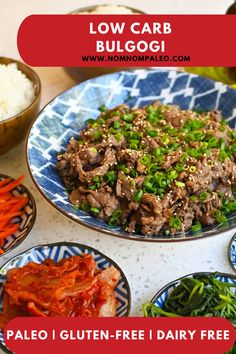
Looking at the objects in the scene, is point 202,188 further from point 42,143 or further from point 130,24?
point 130,24

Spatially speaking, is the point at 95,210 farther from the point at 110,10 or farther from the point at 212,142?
the point at 110,10

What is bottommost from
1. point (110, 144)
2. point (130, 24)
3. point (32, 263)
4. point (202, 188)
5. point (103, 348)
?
point (103, 348)

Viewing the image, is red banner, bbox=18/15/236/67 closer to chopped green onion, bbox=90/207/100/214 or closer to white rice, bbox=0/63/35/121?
white rice, bbox=0/63/35/121

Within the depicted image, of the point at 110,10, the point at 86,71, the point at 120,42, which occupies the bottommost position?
the point at 86,71

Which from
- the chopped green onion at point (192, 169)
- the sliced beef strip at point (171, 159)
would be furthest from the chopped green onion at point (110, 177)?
the chopped green onion at point (192, 169)

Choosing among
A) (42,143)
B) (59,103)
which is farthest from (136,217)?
(59,103)

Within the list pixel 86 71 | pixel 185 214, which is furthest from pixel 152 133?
pixel 86 71
